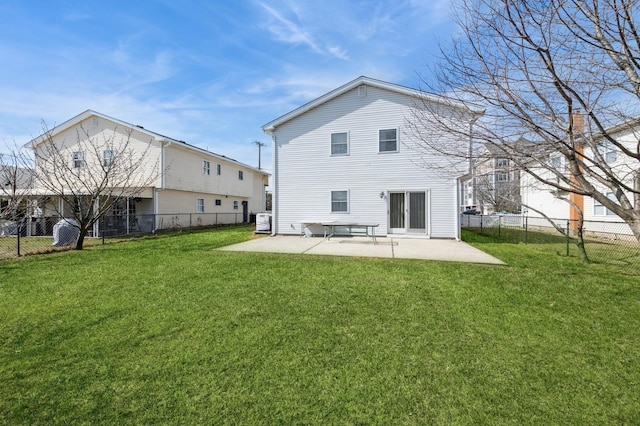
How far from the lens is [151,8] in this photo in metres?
7.89

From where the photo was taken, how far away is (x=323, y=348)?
3514mm

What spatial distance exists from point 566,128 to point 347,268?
15.6 ft

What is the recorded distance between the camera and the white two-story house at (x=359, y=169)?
42.0 ft

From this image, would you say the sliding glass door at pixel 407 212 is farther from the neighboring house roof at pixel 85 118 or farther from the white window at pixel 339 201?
the neighboring house roof at pixel 85 118

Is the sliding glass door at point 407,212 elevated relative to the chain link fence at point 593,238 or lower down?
elevated

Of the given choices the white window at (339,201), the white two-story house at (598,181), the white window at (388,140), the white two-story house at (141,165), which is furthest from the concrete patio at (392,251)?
the white two-story house at (141,165)

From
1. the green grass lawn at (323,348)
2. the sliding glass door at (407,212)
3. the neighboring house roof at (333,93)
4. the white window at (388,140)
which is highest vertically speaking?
the neighboring house roof at (333,93)

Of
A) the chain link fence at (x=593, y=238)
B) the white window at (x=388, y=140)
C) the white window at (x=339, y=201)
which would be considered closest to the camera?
the chain link fence at (x=593, y=238)

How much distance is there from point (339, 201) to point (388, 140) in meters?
3.56

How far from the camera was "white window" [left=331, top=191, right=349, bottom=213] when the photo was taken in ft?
44.7

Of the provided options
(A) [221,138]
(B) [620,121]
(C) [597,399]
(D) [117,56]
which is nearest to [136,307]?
(C) [597,399]

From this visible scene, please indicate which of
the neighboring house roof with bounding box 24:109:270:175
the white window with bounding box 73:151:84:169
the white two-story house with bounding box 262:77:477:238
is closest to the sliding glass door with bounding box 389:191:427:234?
the white two-story house with bounding box 262:77:477:238

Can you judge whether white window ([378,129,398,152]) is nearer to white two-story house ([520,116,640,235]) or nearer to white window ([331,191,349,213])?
white window ([331,191,349,213])

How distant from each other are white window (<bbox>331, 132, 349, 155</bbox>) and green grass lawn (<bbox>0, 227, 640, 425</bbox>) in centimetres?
834
